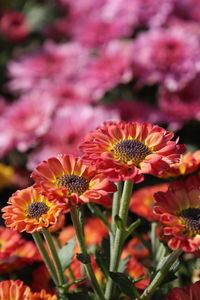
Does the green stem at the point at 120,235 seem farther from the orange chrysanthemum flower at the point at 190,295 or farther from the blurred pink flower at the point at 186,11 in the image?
the blurred pink flower at the point at 186,11

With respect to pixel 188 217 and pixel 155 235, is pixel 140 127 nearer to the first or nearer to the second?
pixel 188 217

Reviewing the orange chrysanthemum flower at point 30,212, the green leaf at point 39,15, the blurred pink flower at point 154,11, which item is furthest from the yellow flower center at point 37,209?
the green leaf at point 39,15

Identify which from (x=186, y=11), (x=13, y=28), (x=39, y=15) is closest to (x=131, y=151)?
(x=186, y=11)

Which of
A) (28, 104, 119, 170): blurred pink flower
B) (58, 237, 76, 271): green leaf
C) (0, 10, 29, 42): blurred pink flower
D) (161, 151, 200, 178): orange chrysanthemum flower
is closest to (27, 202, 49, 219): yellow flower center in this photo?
(58, 237, 76, 271): green leaf

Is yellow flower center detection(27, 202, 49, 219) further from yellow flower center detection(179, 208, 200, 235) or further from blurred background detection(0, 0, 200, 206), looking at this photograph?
blurred background detection(0, 0, 200, 206)

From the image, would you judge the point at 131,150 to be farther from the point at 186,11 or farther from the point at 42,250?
the point at 186,11
